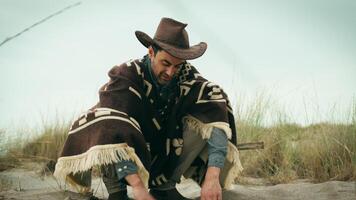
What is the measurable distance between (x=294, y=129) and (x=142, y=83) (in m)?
3.85

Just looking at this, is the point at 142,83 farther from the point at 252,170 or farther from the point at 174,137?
the point at 252,170

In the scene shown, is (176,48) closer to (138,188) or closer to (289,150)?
Answer: (138,188)

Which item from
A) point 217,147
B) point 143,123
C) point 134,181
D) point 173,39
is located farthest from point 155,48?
point 134,181

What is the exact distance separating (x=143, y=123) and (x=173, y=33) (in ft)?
2.09

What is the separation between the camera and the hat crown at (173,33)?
3203mm

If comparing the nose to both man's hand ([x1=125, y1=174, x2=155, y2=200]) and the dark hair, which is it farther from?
man's hand ([x1=125, y1=174, x2=155, y2=200])

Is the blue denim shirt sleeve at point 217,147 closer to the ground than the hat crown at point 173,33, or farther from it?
closer to the ground

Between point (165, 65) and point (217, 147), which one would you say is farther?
point (217, 147)

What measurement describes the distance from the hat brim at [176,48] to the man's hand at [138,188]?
798 millimetres

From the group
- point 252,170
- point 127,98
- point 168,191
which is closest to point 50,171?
point 252,170

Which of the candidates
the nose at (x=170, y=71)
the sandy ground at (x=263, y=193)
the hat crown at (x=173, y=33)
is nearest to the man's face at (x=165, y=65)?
the nose at (x=170, y=71)

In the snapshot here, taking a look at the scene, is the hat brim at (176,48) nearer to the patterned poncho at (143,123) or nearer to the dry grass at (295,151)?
the patterned poncho at (143,123)

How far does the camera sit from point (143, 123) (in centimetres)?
330

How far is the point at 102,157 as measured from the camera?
9.70 feet
